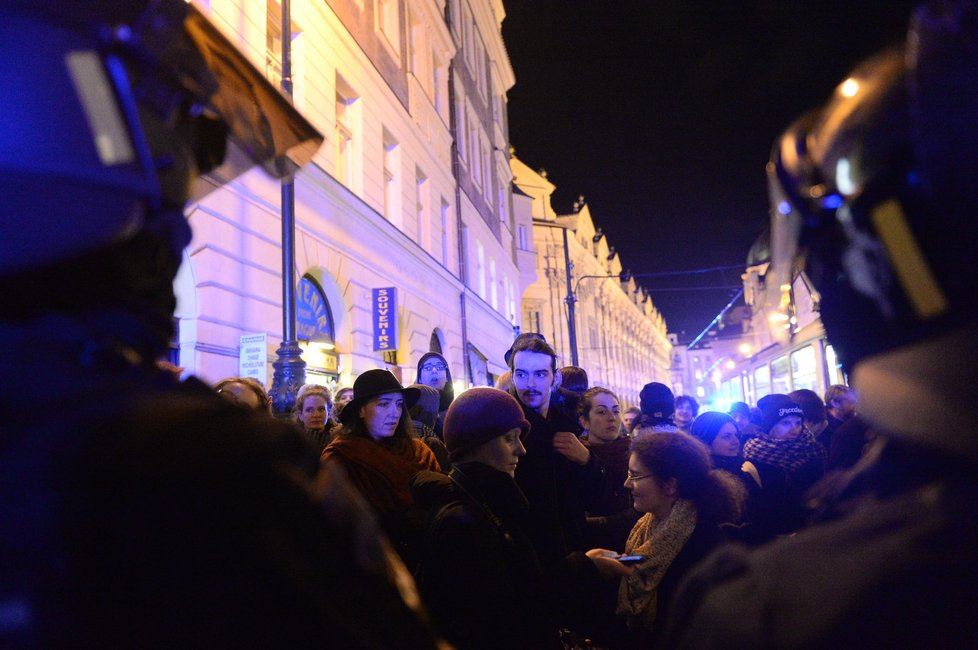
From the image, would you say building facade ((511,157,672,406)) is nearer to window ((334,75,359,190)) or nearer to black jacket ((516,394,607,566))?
window ((334,75,359,190))

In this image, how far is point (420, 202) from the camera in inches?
656

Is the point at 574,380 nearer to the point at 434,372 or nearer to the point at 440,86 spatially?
the point at 434,372

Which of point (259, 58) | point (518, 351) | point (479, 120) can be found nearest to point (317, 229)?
point (259, 58)

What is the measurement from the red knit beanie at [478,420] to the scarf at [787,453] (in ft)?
5.52

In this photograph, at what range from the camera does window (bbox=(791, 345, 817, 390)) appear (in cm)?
1370

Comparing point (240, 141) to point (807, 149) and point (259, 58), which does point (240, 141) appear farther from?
point (259, 58)

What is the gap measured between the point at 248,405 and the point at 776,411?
4.68 m

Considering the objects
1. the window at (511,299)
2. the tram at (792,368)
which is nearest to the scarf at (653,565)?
the tram at (792,368)

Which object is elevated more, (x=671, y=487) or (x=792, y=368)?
(x=792, y=368)

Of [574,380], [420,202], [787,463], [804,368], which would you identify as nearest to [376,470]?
[574,380]

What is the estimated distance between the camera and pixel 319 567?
2.51 feet

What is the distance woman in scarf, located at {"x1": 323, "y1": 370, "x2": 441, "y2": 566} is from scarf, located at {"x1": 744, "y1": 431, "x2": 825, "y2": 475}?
1926 millimetres

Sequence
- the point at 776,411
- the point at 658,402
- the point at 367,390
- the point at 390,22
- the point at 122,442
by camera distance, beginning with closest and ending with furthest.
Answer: the point at 122,442 < the point at 367,390 < the point at 776,411 < the point at 658,402 < the point at 390,22

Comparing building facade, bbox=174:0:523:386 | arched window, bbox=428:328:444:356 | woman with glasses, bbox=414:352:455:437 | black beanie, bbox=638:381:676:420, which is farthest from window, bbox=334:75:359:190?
black beanie, bbox=638:381:676:420
